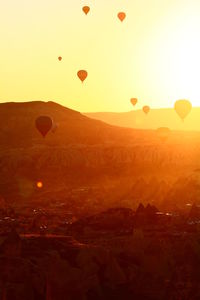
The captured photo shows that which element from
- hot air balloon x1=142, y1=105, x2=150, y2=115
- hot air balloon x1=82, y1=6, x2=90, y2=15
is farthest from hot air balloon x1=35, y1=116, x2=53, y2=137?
hot air balloon x1=142, y1=105, x2=150, y2=115

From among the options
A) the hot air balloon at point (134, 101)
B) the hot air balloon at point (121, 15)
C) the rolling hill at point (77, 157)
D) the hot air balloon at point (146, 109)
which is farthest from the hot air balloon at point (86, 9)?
the hot air balloon at point (146, 109)

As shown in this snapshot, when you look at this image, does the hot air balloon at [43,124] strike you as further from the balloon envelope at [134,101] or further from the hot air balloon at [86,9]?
the balloon envelope at [134,101]

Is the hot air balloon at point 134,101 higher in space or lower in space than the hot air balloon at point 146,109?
lower

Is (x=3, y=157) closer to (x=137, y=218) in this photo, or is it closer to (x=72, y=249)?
(x=137, y=218)

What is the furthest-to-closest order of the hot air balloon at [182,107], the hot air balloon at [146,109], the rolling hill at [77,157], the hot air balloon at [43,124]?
the hot air balloon at [146,109], the hot air balloon at [182,107], the hot air balloon at [43,124], the rolling hill at [77,157]

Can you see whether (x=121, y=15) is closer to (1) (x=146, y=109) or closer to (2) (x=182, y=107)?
(2) (x=182, y=107)

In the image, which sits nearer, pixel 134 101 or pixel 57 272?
pixel 57 272

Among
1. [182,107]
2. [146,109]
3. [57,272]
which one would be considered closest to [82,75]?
[182,107]

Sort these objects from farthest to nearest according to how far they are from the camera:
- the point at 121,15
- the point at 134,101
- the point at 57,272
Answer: the point at 134,101, the point at 121,15, the point at 57,272

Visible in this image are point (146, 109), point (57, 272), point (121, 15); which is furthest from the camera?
point (146, 109)

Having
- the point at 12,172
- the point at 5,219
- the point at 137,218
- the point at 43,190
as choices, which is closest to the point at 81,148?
the point at 12,172

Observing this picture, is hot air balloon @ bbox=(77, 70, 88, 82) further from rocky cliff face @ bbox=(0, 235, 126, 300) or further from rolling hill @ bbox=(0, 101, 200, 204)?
rocky cliff face @ bbox=(0, 235, 126, 300)
